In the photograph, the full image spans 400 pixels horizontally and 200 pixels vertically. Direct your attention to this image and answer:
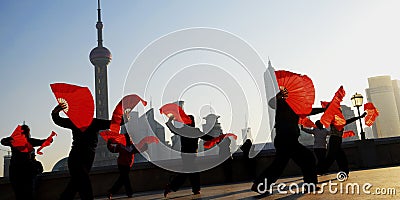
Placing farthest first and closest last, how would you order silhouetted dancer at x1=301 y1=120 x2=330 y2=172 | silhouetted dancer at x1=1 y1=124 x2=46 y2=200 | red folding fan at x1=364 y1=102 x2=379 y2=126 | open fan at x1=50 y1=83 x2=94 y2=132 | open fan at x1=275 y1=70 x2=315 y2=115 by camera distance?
silhouetted dancer at x1=301 y1=120 x2=330 y2=172, red folding fan at x1=364 y1=102 x2=379 y2=126, silhouetted dancer at x1=1 y1=124 x2=46 y2=200, open fan at x1=275 y1=70 x2=315 y2=115, open fan at x1=50 y1=83 x2=94 y2=132

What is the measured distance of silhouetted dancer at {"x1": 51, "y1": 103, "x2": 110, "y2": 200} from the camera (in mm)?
6438

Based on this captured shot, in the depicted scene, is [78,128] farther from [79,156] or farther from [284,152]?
[284,152]

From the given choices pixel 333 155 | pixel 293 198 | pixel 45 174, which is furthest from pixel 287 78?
pixel 45 174

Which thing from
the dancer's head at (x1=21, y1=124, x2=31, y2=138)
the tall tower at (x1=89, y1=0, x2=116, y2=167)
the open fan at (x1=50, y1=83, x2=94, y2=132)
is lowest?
the dancer's head at (x1=21, y1=124, x2=31, y2=138)

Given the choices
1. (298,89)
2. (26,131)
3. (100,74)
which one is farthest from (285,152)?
(100,74)

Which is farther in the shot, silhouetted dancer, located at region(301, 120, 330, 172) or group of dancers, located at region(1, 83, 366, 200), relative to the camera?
silhouetted dancer, located at region(301, 120, 330, 172)

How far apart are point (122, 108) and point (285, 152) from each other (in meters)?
3.18

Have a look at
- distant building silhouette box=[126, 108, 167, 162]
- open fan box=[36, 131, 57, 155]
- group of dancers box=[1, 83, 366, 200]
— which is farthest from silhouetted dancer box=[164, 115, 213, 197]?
open fan box=[36, 131, 57, 155]

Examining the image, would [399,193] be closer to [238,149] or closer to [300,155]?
[300,155]

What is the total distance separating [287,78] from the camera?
6.97 metres

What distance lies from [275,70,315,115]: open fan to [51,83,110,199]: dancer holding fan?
3269mm

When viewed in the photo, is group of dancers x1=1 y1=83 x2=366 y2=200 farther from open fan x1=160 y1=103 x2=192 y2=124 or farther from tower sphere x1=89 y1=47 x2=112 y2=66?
tower sphere x1=89 y1=47 x2=112 y2=66

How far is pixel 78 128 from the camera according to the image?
6562mm

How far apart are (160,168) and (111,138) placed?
13.1 feet
